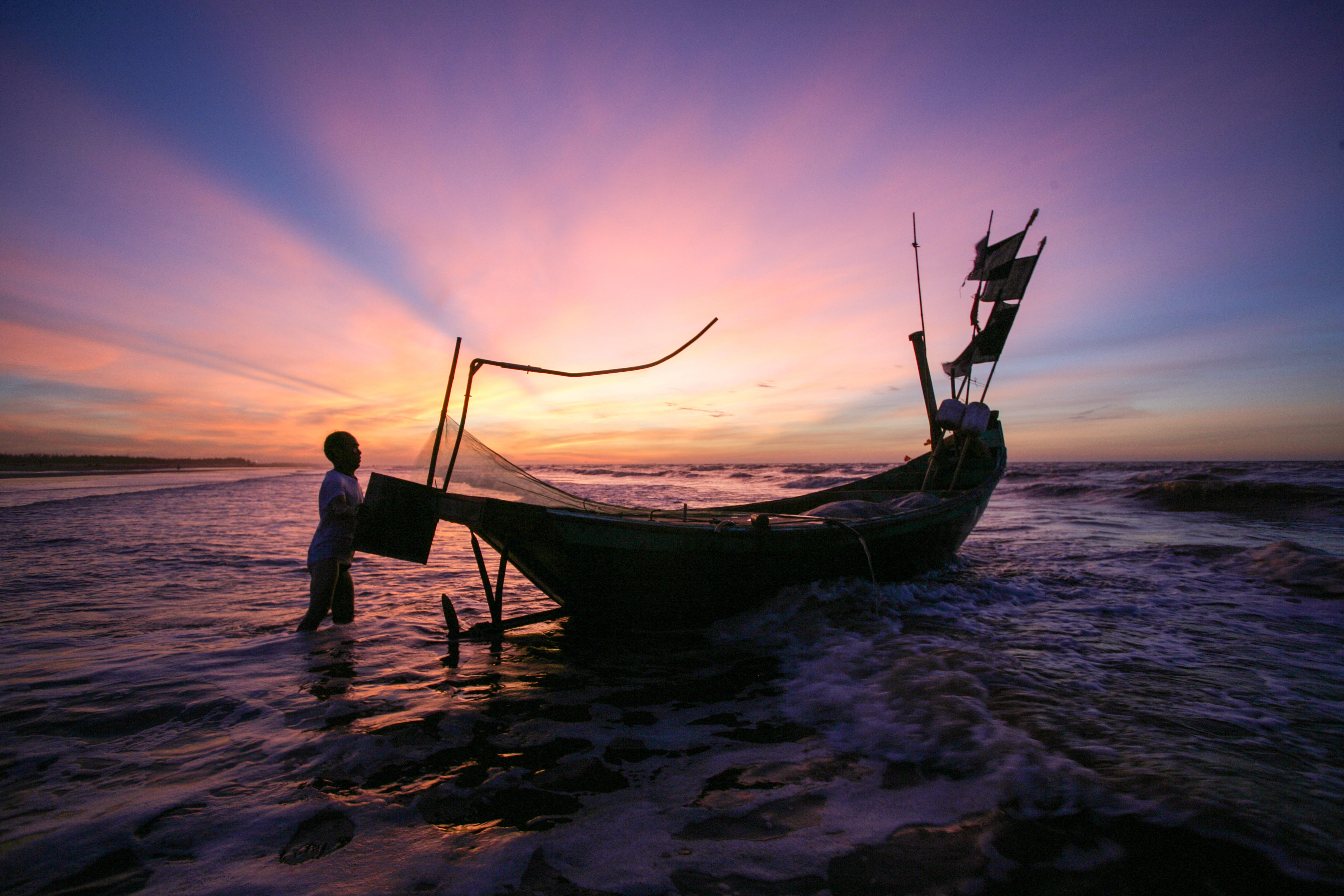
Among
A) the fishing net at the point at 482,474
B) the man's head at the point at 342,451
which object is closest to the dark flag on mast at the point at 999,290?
the fishing net at the point at 482,474

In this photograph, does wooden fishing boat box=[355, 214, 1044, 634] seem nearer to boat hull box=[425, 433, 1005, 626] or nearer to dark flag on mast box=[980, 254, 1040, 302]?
boat hull box=[425, 433, 1005, 626]

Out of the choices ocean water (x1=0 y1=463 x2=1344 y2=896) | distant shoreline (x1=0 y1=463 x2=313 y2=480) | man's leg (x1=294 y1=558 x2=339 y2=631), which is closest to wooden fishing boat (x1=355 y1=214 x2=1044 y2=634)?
ocean water (x1=0 y1=463 x2=1344 y2=896)

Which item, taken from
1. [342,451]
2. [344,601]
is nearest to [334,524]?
[342,451]

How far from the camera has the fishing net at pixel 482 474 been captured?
590 centimetres

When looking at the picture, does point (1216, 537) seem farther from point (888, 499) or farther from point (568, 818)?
point (568, 818)

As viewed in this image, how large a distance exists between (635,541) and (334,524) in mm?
3366

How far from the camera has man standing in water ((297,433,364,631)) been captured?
5.64 meters

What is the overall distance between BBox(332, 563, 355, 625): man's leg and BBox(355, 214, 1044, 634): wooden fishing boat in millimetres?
1637

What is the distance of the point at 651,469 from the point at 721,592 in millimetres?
80816

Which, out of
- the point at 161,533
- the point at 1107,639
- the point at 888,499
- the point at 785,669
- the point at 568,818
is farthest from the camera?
the point at 161,533

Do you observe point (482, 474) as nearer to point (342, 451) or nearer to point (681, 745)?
point (342, 451)

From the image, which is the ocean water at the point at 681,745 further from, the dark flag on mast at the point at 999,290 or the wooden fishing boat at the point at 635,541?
the dark flag on mast at the point at 999,290

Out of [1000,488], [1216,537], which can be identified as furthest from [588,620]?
[1000,488]

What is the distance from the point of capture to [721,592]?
241 inches
